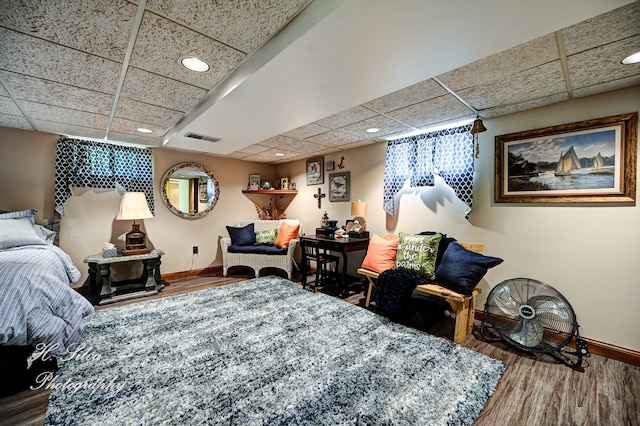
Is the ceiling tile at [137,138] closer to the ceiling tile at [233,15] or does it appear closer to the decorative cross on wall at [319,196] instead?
the decorative cross on wall at [319,196]

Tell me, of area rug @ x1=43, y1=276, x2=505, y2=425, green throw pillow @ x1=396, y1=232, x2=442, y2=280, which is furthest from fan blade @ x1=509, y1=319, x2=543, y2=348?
green throw pillow @ x1=396, y1=232, x2=442, y2=280

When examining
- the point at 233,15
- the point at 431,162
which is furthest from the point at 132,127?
the point at 431,162

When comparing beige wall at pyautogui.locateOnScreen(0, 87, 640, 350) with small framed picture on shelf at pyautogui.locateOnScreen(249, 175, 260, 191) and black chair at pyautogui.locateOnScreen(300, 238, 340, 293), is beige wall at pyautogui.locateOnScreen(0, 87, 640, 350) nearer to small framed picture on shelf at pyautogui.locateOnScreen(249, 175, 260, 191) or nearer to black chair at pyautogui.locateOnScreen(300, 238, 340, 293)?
small framed picture on shelf at pyautogui.locateOnScreen(249, 175, 260, 191)

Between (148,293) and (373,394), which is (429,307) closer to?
(373,394)

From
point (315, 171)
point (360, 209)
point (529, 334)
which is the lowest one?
point (529, 334)

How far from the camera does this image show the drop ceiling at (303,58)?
1234mm

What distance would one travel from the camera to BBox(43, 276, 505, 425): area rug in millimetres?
1458

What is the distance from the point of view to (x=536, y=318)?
6.75 feet

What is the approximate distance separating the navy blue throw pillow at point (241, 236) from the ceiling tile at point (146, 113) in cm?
208

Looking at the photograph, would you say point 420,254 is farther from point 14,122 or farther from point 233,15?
point 14,122

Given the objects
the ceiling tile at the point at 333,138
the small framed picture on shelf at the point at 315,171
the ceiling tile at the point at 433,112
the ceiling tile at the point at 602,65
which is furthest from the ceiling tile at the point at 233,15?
the small framed picture on shelf at the point at 315,171

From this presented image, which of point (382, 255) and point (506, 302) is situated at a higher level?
point (382, 255)

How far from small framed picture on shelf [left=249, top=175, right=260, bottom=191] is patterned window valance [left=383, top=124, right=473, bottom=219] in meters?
2.67

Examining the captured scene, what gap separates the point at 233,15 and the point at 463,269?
248cm
